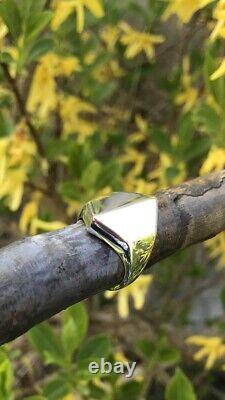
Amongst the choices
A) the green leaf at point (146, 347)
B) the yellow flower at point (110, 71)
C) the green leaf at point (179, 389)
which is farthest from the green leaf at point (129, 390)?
the yellow flower at point (110, 71)

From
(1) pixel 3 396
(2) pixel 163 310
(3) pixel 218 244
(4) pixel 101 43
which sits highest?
(4) pixel 101 43

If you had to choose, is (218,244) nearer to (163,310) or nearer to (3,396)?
(163,310)

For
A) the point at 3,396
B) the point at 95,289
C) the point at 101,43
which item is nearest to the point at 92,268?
the point at 95,289

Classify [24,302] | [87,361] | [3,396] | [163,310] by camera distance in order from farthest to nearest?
[163,310], [87,361], [3,396], [24,302]

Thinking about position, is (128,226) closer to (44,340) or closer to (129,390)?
(44,340)

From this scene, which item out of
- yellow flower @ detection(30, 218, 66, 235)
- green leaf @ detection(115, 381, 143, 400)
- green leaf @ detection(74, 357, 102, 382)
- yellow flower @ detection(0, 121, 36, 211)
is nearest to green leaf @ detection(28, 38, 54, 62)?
yellow flower @ detection(0, 121, 36, 211)

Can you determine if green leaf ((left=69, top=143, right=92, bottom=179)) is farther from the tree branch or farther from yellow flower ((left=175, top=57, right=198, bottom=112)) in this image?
the tree branch

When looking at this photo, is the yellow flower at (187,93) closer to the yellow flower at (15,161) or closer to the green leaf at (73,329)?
the yellow flower at (15,161)
